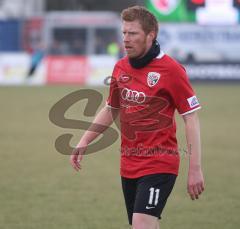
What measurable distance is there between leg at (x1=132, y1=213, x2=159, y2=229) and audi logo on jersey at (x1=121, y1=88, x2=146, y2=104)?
0.89 meters

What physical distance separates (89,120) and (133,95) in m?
11.2

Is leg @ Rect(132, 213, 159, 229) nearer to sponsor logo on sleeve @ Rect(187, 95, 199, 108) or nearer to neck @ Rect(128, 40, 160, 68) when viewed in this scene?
sponsor logo on sleeve @ Rect(187, 95, 199, 108)

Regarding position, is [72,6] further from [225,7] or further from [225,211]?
[225,211]

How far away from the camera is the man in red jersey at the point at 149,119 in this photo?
5.61m

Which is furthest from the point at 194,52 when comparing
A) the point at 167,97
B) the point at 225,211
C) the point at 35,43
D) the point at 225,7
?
the point at 167,97

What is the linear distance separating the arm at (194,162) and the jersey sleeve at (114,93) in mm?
733

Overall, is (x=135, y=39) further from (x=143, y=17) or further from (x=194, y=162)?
(x=194, y=162)

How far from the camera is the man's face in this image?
5.60 metres

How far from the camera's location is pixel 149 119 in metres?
5.86

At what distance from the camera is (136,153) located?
5.86 metres

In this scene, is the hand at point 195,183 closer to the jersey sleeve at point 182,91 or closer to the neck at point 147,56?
the jersey sleeve at point 182,91

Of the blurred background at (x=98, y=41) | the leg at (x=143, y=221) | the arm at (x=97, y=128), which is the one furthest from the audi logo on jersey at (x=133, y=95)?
the blurred background at (x=98, y=41)

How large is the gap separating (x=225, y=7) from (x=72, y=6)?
3602 cm

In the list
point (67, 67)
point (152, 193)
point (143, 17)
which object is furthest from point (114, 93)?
point (67, 67)
